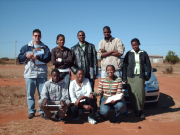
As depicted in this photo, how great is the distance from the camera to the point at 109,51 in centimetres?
455

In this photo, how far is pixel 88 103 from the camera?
4094mm

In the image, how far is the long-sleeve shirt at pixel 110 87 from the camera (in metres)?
4.17

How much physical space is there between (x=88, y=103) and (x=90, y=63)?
1.06m

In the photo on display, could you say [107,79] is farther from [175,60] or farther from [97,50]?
[175,60]

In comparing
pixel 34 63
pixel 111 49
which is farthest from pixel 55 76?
pixel 111 49

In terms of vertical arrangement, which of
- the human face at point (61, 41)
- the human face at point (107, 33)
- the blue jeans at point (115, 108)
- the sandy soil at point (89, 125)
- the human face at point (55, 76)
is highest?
the human face at point (107, 33)

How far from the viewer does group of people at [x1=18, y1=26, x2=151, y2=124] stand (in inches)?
160

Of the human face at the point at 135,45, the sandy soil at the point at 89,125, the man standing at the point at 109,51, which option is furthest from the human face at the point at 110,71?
the sandy soil at the point at 89,125

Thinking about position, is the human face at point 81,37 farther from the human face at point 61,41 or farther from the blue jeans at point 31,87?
the blue jeans at point 31,87

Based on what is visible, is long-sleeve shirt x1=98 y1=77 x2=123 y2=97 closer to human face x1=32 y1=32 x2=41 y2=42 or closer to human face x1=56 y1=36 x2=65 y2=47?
human face x1=56 y1=36 x2=65 y2=47

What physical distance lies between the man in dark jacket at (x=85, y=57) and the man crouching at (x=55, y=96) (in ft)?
1.74

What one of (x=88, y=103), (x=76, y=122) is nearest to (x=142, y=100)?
(x=88, y=103)

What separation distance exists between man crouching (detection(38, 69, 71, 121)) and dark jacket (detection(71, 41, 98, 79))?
53 centimetres

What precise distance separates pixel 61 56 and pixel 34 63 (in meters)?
0.72
